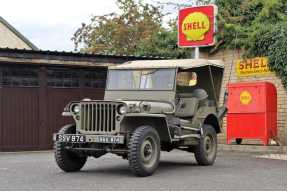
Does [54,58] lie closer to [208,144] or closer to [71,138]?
[208,144]

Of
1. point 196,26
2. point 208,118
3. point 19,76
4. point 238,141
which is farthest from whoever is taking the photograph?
point 196,26

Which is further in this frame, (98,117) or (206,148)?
(206,148)

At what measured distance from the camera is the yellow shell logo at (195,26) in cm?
2025

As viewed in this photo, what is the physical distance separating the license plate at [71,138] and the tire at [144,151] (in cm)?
99

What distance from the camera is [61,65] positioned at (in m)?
18.6

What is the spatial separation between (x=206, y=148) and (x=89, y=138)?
332cm

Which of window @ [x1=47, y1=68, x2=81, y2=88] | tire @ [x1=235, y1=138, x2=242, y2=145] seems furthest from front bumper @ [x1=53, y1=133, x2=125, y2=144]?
tire @ [x1=235, y1=138, x2=242, y2=145]

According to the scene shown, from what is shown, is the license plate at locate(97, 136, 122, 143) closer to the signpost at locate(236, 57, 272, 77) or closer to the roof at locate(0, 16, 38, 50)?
the signpost at locate(236, 57, 272, 77)

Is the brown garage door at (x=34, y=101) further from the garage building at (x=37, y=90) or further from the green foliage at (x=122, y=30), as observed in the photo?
the green foliage at (x=122, y=30)

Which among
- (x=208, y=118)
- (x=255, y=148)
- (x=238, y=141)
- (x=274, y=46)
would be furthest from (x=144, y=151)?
(x=274, y=46)

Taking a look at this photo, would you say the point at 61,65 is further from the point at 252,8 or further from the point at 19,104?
the point at 252,8

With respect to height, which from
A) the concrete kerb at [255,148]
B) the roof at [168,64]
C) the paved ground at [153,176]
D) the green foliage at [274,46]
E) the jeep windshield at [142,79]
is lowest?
the concrete kerb at [255,148]

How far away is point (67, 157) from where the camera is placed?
457 inches

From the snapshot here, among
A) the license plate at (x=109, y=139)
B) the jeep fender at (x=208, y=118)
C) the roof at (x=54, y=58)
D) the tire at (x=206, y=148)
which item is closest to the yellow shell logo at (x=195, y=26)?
the roof at (x=54, y=58)
